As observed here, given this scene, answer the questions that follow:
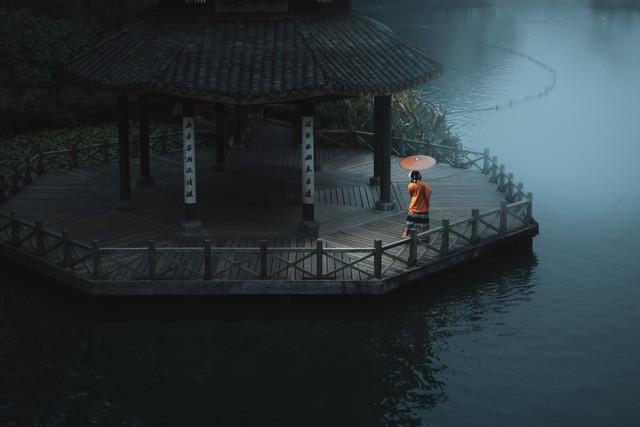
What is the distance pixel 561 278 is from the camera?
88.7ft

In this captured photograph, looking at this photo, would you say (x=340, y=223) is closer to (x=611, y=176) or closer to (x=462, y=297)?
(x=462, y=297)

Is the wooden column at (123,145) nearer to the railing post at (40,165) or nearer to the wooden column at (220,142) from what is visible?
the wooden column at (220,142)

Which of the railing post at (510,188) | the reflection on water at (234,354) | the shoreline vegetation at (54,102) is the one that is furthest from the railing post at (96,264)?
the shoreline vegetation at (54,102)

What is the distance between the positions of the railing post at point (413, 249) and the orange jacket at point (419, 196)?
3.83 feet

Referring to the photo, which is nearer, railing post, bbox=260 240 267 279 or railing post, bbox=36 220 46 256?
railing post, bbox=260 240 267 279

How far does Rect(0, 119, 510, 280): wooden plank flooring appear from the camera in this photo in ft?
84.2

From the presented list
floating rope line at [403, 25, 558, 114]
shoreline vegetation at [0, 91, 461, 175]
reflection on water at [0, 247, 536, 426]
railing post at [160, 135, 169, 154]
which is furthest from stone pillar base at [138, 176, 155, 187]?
floating rope line at [403, 25, 558, 114]

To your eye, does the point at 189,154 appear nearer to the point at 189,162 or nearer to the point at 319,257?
the point at 189,162

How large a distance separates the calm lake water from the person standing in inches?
60.6

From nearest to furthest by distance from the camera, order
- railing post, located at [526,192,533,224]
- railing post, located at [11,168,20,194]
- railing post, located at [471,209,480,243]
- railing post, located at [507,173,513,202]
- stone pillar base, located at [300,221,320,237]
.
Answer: railing post, located at [471,209,480,243]
stone pillar base, located at [300,221,320,237]
railing post, located at [526,192,533,224]
railing post, located at [507,173,513,202]
railing post, located at [11,168,20,194]

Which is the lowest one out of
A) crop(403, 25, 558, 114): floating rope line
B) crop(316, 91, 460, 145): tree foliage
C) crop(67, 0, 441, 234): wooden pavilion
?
crop(403, 25, 558, 114): floating rope line

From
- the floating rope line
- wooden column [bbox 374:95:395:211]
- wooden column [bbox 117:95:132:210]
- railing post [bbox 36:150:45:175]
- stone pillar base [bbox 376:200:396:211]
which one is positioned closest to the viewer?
wooden column [bbox 117:95:132:210]

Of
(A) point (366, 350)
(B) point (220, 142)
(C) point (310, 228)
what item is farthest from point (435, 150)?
(A) point (366, 350)

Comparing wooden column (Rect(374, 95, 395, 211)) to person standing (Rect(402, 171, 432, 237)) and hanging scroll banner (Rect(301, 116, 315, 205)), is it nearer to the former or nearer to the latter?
person standing (Rect(402, 171, 432, 237))
